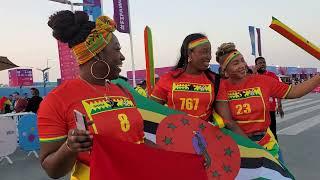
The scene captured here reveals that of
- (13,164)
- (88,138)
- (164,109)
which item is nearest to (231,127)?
(164,109)

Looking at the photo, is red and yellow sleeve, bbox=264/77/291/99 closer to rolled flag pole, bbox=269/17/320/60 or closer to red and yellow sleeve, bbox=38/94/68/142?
rolled flag pole, bbox=269/17/320/60

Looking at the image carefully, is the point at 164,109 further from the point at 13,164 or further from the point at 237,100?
the point at 13,164

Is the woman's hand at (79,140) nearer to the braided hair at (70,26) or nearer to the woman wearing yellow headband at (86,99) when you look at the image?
the woman wearing yellow headband at (86,99)

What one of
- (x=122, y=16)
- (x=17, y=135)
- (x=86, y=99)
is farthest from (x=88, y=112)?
(x=122, y=16)

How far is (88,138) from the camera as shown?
1721mm

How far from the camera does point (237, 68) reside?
13.1 feet

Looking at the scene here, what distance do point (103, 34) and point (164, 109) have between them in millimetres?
1421

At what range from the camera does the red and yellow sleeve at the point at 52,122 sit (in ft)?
6.44

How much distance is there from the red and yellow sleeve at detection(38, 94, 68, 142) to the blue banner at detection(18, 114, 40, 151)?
824 cm

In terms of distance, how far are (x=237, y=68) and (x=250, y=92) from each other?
253 mm

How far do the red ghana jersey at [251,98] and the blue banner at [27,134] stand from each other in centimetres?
690

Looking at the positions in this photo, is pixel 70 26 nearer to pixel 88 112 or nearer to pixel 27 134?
pixel 88 112

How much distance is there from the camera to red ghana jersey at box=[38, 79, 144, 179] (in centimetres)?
198

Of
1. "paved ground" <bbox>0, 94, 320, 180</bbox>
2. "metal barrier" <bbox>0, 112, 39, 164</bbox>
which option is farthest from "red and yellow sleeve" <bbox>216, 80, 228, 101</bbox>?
"metal barrier" <bbox>0, 112, 39, 164</bbox>
